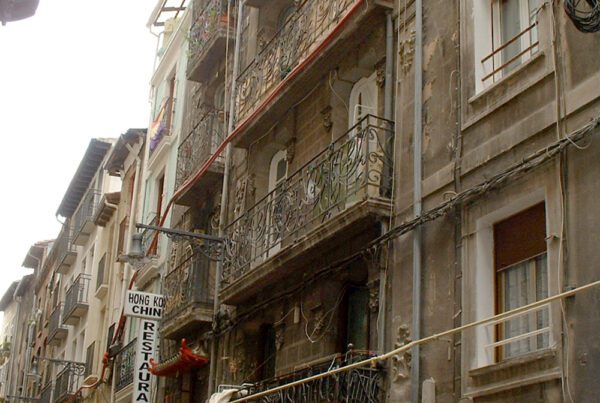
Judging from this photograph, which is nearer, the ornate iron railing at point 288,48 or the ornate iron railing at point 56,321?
the ornate iron railing at point 288,48

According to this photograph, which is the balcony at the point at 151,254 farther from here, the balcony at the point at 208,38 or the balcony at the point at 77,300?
the balcony at the point at 77,300

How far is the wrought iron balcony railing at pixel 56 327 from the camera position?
123 ft

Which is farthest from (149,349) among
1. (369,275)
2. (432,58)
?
(432,58)

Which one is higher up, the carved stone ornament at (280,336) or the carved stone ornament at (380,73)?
the carved stone ornament at (380,73)

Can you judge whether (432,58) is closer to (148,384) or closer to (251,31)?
(251,31)

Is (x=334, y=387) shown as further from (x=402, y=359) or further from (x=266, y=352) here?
(x=266, y=352)

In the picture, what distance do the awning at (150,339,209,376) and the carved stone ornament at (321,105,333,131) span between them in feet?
16.7

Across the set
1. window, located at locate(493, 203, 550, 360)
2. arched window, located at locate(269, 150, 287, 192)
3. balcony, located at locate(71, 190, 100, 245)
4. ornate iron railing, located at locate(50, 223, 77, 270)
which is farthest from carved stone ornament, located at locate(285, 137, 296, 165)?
ornate iron railing, located at locate(50, 223, 77, 270)

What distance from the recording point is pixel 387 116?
1348 cm

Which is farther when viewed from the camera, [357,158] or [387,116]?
[387,116]

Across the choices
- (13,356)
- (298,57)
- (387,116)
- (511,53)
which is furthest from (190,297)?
(13,356)

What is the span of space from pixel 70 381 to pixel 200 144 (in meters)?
Result: 15.1

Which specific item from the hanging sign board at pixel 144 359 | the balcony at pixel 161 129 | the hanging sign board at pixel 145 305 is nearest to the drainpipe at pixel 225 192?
the hanging sign board at pixel 145 305

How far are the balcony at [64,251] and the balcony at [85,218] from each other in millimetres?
733
